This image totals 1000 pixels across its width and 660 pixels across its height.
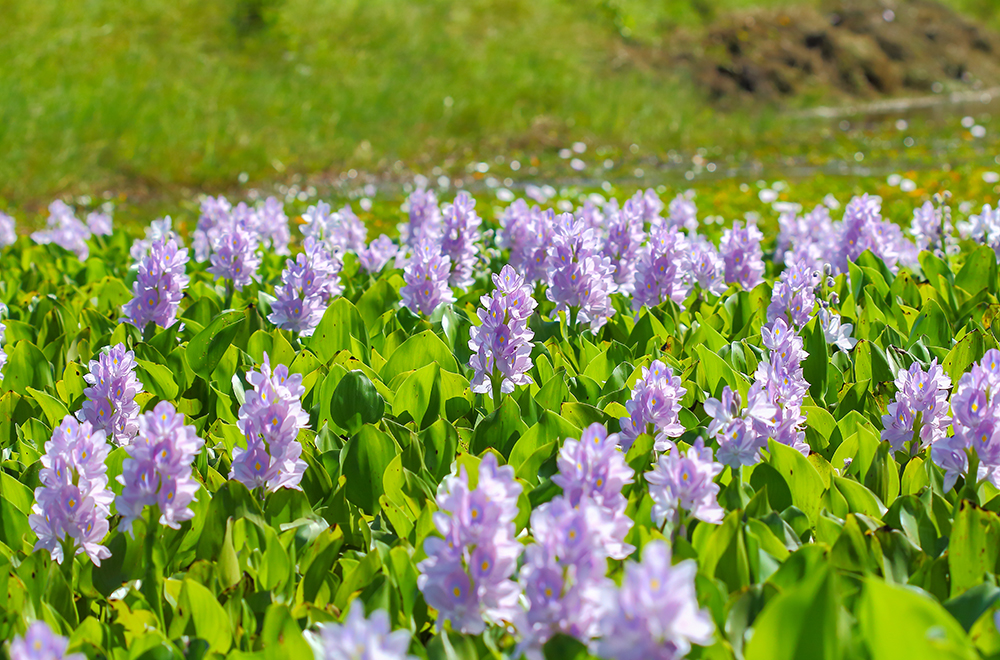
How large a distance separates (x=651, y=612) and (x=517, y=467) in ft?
4.47

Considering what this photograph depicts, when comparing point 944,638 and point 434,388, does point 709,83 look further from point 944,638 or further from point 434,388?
point 944,638

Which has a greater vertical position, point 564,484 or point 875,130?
point 564,484

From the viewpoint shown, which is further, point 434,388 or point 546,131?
point 546,131

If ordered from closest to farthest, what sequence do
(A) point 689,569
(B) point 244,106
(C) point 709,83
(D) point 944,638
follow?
(A) point 689,569 < (D) point 944,638 < (B) point 244,106 < (C) point 709,83

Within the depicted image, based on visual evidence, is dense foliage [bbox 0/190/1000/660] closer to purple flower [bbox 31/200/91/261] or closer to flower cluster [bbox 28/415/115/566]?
flower cluster [bbox 28/415/115/566]

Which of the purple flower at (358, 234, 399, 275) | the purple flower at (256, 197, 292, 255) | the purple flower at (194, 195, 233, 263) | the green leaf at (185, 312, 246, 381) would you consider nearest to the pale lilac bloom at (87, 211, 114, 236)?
the purple flower at (194, 195, 233, 263)

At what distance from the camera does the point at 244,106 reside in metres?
14.7

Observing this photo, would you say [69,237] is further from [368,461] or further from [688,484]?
[688,484]

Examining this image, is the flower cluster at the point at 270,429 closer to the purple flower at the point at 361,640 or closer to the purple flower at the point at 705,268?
the purple flower at the point at 361,640

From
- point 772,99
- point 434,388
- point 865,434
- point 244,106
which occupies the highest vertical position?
point 865,434

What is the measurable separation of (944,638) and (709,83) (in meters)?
21.1

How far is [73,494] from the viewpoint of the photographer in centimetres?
201

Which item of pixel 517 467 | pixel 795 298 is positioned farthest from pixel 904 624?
pixel 795 298

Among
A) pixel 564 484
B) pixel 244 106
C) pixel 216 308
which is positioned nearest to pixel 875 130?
pixel 244 106
